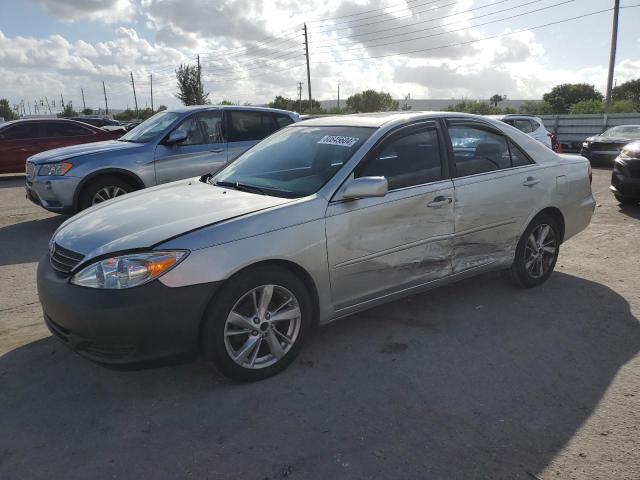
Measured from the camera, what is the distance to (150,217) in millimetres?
3289

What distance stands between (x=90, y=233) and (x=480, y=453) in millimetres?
2555

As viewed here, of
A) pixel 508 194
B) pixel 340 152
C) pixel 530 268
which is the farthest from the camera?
pixel 530 268

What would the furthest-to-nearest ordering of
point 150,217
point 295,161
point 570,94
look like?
point 570,94, point 295,161, point 150,217

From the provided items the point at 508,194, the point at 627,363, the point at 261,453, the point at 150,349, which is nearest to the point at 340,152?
the point at 508,194

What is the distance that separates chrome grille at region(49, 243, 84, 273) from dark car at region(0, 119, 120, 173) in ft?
35.4

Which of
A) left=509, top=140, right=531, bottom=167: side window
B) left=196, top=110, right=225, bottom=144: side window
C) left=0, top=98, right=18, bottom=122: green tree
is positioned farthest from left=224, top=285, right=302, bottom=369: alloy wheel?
left=0, top=98, right=18, bottom=122: green tree

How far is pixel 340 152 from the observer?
3750 millimetres

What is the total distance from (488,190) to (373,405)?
6.99 ft

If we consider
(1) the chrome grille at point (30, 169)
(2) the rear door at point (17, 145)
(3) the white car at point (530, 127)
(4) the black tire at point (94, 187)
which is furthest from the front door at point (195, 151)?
(3) the white car at point (530, 127)

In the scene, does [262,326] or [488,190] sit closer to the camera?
[262,326]

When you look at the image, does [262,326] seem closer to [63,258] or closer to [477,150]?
[63,258]

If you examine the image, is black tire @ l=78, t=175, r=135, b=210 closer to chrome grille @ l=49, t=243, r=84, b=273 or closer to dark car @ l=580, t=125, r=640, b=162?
chrome grille @ l=49, t=243, r=84, b=273

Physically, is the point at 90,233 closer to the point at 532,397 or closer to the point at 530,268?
the point at 532,397

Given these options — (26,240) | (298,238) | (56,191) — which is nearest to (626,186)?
(298,238)
